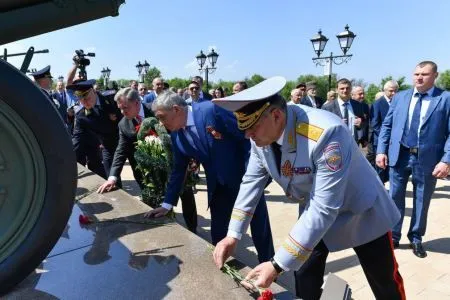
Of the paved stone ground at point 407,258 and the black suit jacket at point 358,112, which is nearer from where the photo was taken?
the paved stone ground at point 407,258

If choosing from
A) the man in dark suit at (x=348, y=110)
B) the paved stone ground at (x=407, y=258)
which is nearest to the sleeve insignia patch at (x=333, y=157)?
the paved stone ground at (x=407, y=258)

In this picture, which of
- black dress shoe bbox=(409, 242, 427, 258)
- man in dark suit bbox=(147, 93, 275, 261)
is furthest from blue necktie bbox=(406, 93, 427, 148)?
man in dark suit bbox=(147, 93, 275, 261)

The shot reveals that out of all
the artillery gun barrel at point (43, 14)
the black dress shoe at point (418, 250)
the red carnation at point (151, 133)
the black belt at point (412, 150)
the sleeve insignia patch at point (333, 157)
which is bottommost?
the black dress shoe at point (418, 250)

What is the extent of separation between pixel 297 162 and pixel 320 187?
189mm

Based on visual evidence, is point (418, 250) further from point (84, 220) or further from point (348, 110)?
point (84, 220)

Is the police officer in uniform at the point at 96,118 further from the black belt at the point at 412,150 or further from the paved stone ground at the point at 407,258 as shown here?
the black belt at the point at 412,150

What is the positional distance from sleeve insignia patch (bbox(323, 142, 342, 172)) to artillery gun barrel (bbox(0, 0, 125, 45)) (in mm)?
1196

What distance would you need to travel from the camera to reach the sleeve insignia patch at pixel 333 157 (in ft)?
5.72

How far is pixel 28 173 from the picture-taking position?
166cm

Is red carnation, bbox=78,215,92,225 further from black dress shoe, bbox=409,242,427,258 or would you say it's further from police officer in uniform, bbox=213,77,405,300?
black dress shoe, bbox=409,242,427,258

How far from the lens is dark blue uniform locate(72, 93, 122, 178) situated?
4.86m

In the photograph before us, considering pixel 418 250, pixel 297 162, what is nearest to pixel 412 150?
pixel 418 250

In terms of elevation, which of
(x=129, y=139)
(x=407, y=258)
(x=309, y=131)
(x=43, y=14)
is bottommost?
(x=407, y=258)

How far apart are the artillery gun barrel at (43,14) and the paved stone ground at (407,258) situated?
2.75 metres
